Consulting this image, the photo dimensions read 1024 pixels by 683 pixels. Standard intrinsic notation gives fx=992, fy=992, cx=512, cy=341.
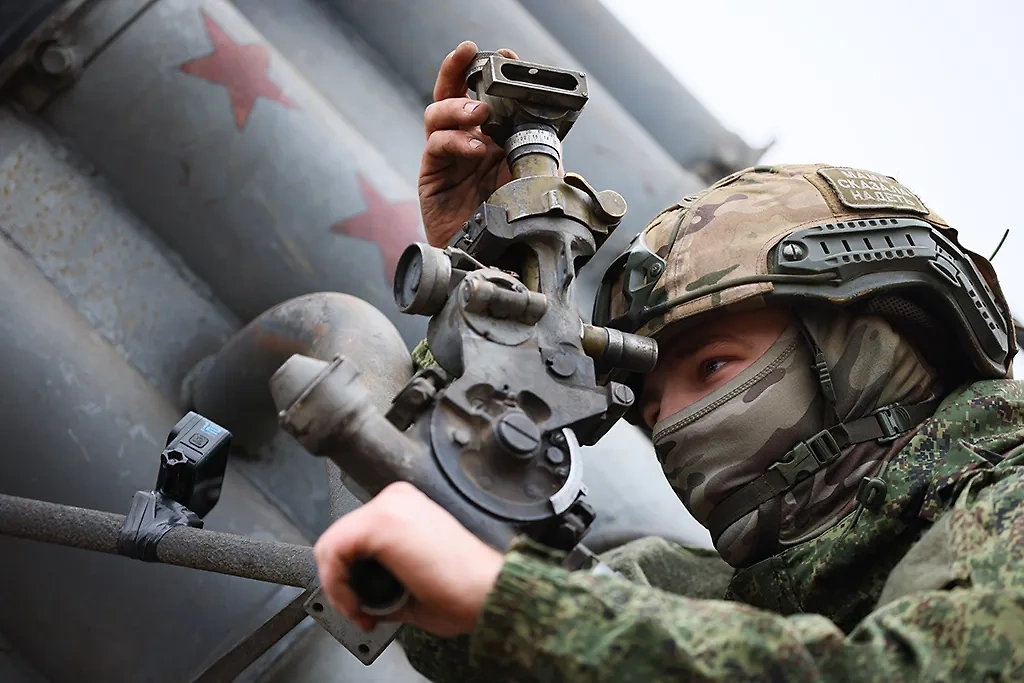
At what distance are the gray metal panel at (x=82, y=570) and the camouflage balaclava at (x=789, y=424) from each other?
2.77ft

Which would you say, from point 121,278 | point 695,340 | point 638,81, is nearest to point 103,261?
point 121,278

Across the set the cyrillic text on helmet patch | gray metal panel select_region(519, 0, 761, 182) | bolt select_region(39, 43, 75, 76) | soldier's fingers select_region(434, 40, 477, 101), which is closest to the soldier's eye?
the cyrillic text on helmet patch

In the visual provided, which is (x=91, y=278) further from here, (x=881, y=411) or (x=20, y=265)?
(x=881, y=411)

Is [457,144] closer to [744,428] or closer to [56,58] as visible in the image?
[744,428]

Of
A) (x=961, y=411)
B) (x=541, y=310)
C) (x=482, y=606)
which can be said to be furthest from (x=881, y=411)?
(x=482, y=606)

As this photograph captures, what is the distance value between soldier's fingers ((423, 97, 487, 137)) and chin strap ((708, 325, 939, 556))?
0.63 m

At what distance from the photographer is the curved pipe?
1.65 meters

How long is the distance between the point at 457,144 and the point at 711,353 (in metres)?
0.52

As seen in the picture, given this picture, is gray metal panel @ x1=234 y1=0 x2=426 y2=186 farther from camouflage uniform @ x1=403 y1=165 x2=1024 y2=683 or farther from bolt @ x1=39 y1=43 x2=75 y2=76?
camouflage uniform @ x1=403 y1=165 x2=1024 y2=683

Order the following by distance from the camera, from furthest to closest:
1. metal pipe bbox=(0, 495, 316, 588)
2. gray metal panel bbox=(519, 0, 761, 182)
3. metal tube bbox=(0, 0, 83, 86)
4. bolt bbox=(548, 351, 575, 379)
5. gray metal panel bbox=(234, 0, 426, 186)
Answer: gray metal panel bbox=(519, 0, 761, 182), gray metal panel bbox=(234, 0, 426, 186), metal tube bbox=(0, 0, 83, 86), metal pipe bbox=(0, 495, 316, 588), bolt bbox=(548, 351, 575, 379)

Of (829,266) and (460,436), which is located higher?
(460,436)

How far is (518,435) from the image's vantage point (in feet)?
3.23

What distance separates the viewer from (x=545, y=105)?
1.40m

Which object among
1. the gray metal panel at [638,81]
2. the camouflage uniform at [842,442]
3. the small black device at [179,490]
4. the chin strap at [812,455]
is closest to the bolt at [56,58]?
the small black device at [179,490]
